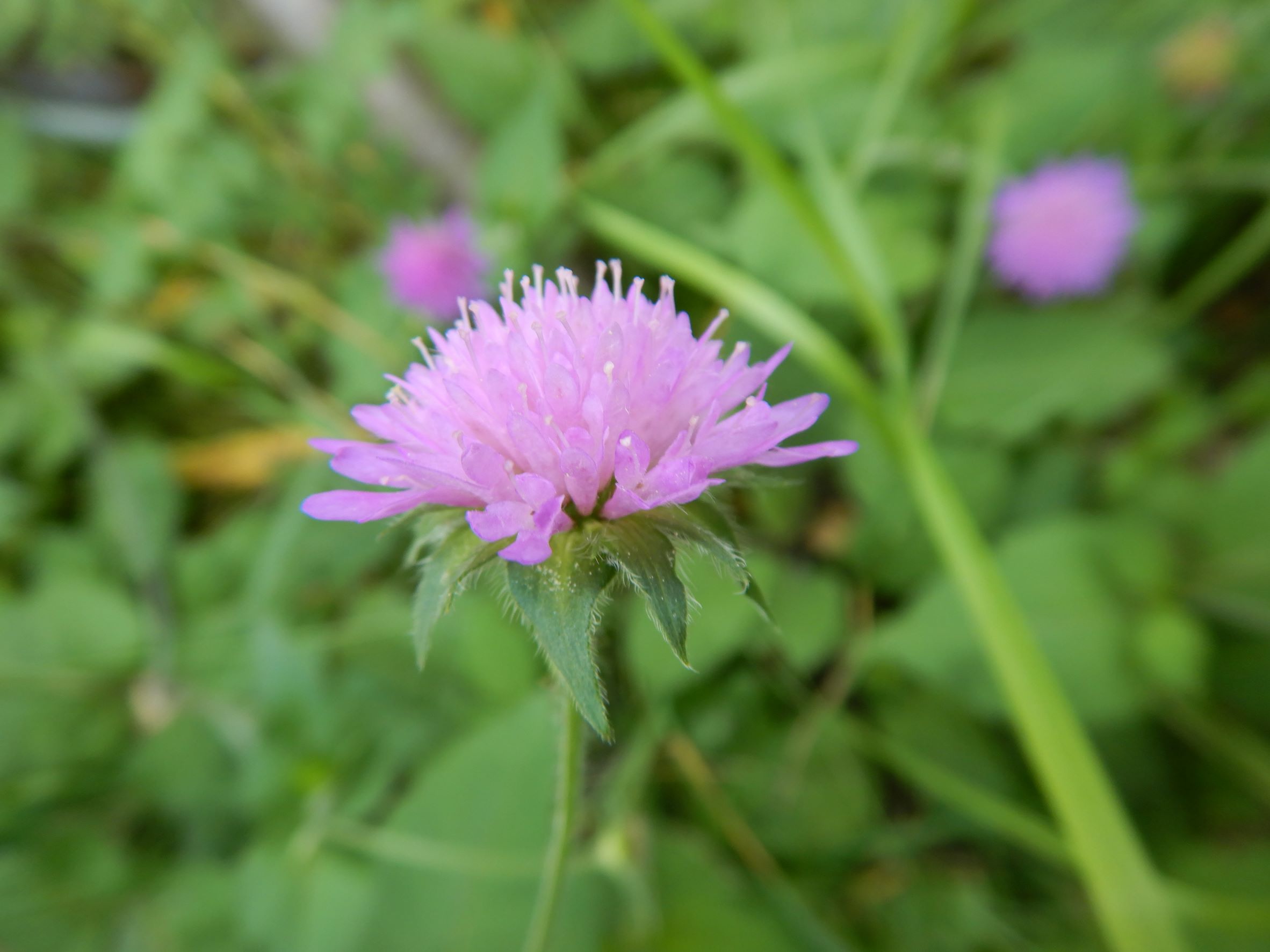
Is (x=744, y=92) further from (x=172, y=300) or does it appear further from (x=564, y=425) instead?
(x=172, y=300)

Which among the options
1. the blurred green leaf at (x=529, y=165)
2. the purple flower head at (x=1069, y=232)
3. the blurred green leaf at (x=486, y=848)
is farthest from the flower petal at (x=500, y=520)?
the purple flower head at (x=1069, y=232)

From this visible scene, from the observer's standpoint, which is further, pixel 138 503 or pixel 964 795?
pixel 138 503

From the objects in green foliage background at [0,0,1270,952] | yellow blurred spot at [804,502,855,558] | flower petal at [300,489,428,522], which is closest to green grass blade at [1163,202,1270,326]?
green foliage background at [0,0,1270,952]

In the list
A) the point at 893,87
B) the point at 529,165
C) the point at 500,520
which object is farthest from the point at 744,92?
the point at 500,520

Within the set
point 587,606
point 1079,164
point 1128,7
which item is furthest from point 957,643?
point 1128,7

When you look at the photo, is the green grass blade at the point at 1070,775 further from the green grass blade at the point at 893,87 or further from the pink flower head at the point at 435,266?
the pink flower head at the point at 435,266

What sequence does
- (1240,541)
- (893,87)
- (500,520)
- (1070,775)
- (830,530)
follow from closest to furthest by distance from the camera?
(500,520) < (1070,775) < (1240,541) < (893,87) < (830,530)

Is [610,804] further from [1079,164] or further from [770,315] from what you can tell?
[1079,164]
